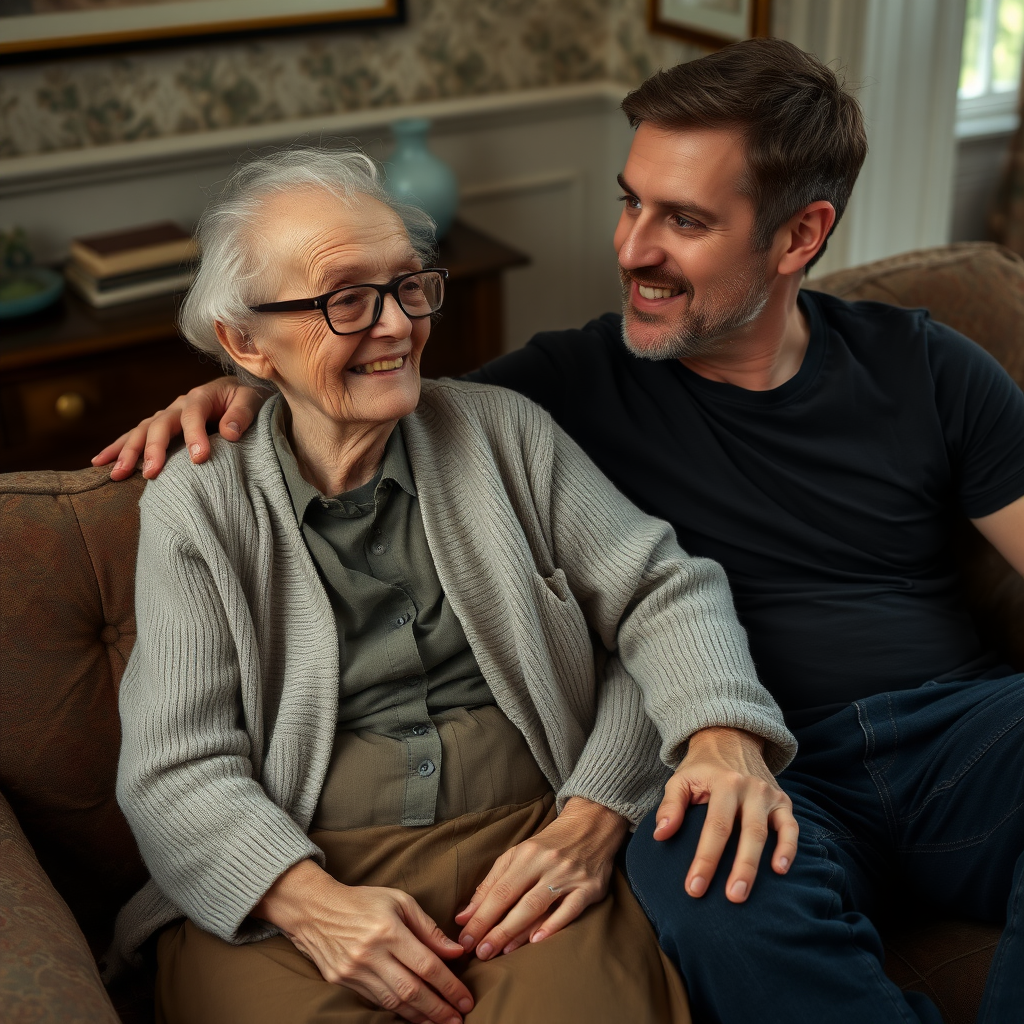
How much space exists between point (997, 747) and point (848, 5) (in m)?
1.95

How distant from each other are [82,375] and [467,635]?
1.42 m

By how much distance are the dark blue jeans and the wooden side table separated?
147 cm

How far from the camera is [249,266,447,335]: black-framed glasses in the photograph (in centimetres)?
128

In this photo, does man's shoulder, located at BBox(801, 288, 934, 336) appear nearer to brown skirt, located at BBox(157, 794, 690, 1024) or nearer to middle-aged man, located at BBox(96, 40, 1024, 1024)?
middle-aged man, located at BBox(96, 40, 1024, 1024)

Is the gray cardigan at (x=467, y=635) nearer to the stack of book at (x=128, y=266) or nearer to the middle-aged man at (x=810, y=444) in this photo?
the middle-aged man at (x=810, y=444)

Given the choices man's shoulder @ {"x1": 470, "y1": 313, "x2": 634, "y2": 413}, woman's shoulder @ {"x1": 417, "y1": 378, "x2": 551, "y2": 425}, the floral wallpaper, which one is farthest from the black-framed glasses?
the floral wallpaper

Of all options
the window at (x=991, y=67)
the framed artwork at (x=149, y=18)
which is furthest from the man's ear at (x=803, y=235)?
the window at (x=991, y=67)

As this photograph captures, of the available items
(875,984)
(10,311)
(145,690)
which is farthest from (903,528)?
(10,311)

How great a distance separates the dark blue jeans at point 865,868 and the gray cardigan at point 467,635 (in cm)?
13

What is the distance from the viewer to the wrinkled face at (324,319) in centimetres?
129

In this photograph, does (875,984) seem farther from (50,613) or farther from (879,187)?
(879,187)

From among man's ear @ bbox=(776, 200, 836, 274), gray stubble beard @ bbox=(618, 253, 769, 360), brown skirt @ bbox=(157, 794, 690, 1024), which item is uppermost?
→ man's ear @ bbox=(776, 200, 836, 274)

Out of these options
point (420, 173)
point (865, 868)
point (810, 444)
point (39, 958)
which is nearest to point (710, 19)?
point (420, 173)

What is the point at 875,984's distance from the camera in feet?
3.74
